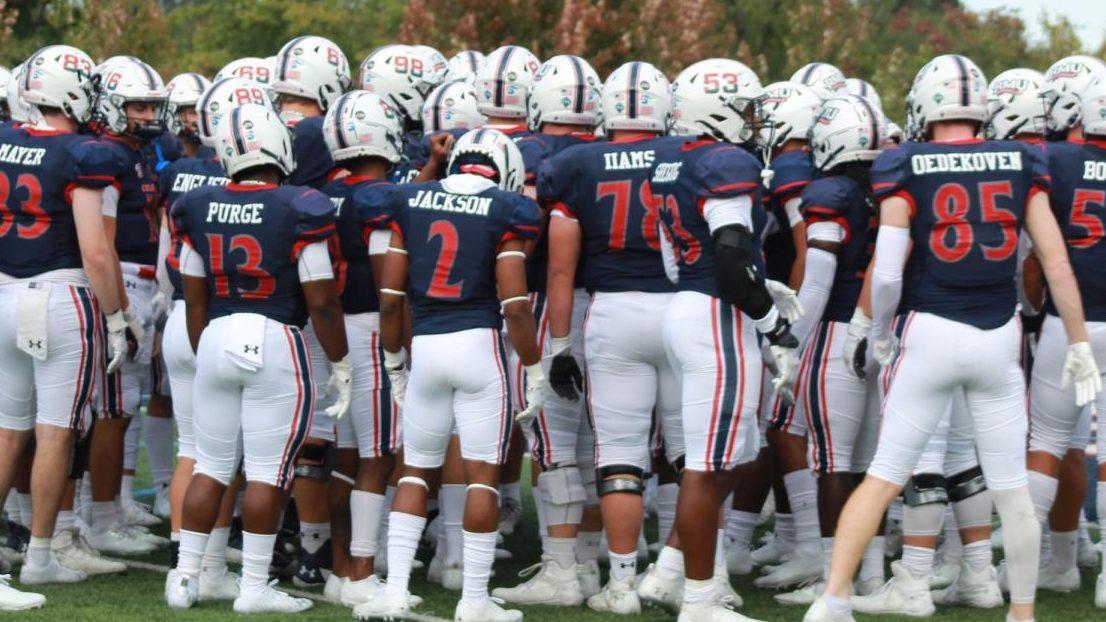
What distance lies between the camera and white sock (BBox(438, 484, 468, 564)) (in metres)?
7.68

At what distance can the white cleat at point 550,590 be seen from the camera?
24.0 ft

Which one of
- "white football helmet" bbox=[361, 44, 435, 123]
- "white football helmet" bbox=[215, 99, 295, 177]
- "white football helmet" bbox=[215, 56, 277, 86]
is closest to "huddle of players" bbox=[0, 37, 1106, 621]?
"white football helmet" bbox=[215, 99, 295, 177]

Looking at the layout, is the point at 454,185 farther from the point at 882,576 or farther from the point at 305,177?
the point at 882,576

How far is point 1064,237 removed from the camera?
729 centimetres

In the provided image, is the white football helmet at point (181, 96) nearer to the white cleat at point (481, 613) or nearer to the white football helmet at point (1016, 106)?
the white cleat at point (481, 613)

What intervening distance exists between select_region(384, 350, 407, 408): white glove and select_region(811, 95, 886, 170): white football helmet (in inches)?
79.6

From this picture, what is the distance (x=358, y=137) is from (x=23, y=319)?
1720 mm

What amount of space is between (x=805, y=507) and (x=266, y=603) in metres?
2.51

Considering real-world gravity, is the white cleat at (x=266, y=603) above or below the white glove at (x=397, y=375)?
below

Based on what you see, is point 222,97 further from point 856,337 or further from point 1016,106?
point 1016,106

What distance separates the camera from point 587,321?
7.27 meters

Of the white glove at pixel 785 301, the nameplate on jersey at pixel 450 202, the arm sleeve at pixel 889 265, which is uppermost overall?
the nameplate on jersey at pixel 450 202

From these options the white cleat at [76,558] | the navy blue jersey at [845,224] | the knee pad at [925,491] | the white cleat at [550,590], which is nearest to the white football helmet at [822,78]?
the navy blue jersey at [845,224]

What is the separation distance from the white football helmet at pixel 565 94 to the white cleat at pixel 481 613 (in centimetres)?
236
